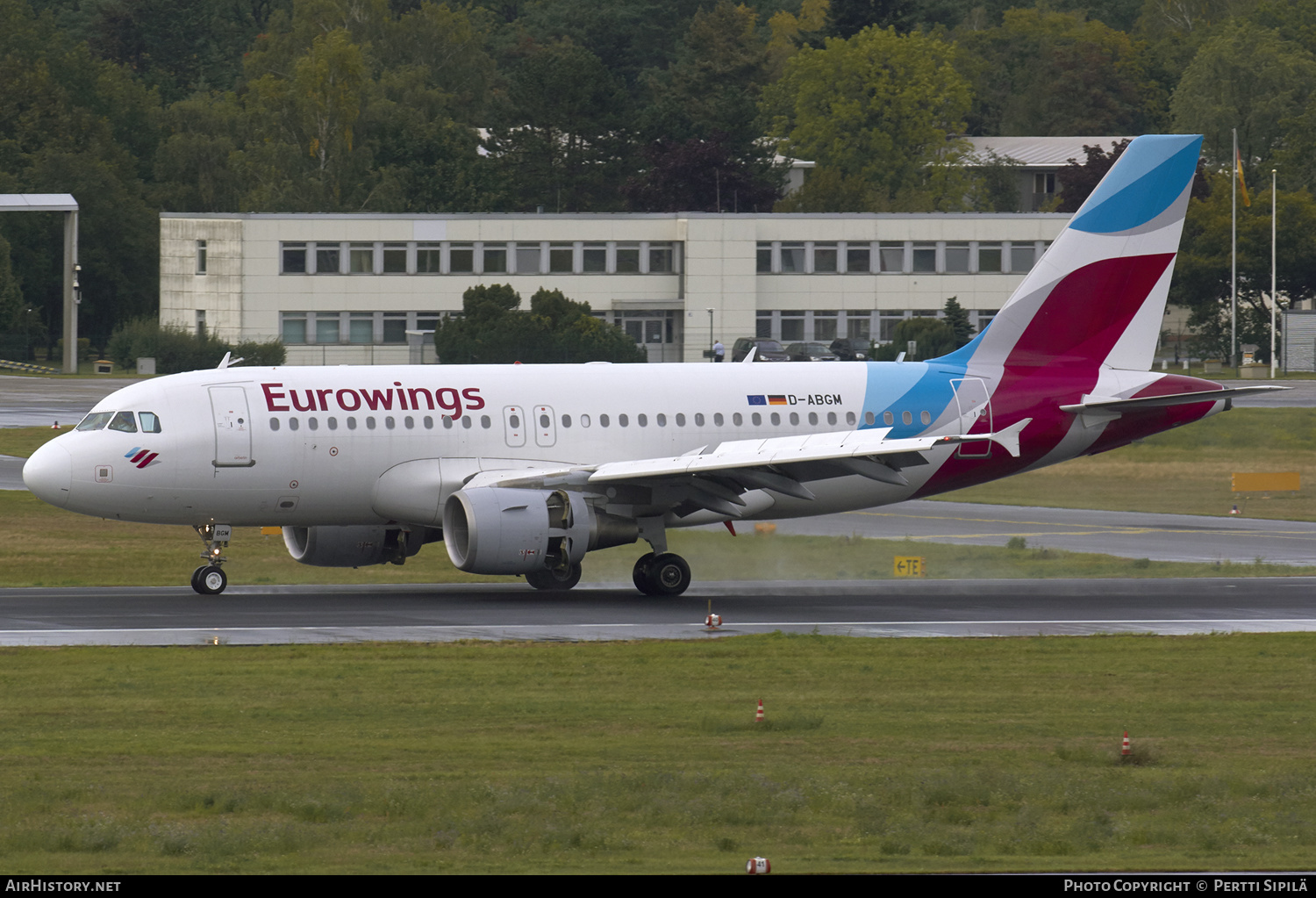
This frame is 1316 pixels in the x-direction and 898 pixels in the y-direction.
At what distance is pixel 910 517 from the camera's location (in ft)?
166

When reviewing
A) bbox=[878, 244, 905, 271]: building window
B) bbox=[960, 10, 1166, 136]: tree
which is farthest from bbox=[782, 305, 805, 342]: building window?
bbox=[960, 10, 1166, 136]: tree

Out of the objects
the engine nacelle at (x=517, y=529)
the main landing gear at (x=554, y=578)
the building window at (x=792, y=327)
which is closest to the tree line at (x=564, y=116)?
the building window at (x=792, y=327)

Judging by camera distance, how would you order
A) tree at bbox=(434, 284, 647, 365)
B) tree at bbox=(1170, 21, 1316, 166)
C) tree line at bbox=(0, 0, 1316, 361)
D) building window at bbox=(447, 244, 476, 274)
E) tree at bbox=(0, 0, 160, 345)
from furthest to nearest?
tree at bbox=(1170, 21, 1316, 166)
tree line at bbox=(0, 0, 1316, 361)
tree at bbox=(0, 0, 160, 345)
building window at bbox=(447, 244, 476, 274)
tree at bbox=(434, 284, 647, 365)

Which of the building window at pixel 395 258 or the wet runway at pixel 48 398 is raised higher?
the building window at pixel 395 258

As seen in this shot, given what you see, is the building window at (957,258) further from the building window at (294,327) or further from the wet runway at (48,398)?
the wet runway at (48,398)

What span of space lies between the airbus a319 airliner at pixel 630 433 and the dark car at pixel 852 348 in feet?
198

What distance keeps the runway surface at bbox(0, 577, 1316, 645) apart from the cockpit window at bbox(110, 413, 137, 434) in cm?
315

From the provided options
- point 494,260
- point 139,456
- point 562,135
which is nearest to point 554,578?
point 139,456

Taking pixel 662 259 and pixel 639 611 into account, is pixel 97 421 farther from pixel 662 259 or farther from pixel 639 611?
pixel 662 259

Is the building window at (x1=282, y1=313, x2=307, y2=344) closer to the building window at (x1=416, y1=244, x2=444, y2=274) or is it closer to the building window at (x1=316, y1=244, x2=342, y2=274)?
the building window at (x1=316, y1=244, x2=342, y2=274)

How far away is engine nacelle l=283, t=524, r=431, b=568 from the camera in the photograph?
119 ft

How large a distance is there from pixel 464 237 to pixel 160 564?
210 ft

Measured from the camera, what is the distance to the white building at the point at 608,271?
4040 inches

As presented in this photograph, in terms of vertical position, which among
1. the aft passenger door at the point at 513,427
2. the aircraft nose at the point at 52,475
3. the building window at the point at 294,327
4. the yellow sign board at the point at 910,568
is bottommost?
the yellow sign board at the point at 910,568
